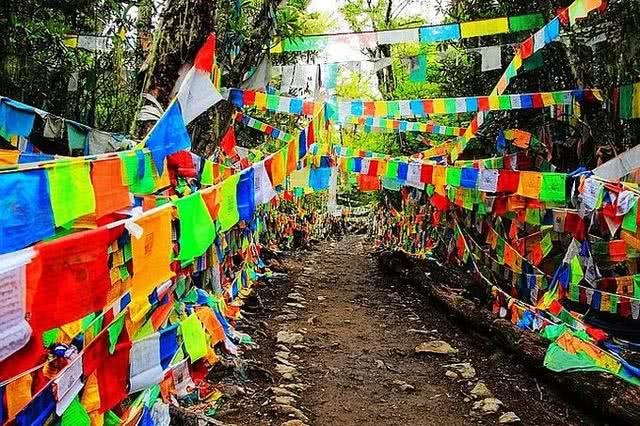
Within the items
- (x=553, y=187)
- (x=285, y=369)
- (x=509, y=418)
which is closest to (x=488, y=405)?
(x=509, y=418)

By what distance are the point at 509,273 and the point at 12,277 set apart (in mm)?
10099

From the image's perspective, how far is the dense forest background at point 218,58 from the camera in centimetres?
545

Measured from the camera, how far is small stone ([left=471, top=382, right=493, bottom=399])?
620cm

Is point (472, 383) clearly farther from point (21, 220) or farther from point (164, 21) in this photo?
point (21, 220)

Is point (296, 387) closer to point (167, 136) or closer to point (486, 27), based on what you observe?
point (167, 136)

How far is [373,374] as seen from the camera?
6957mm

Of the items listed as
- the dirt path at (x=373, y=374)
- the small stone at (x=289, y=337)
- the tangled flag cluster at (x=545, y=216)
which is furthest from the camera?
the small stone at (x=289, y=337)

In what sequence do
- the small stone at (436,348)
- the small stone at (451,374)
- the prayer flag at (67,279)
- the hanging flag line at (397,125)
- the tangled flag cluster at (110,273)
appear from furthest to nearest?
1. the hanging flag line at (397,125)
2. the small stone at (436,348)
3. the small stone at (451,374)
4. the tangled flag cluster at (110,273)
5. the prayer flag at (67,279)

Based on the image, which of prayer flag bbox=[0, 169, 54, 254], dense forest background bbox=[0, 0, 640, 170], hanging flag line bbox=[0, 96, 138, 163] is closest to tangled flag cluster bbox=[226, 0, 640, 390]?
dense forest background bbox=[0, 0, 640, 170]

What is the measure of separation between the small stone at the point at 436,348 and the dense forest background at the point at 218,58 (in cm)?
335

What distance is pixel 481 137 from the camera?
40.5 ft

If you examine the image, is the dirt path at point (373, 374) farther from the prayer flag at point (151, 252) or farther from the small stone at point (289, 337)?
the prayer flag at point (151, 252)

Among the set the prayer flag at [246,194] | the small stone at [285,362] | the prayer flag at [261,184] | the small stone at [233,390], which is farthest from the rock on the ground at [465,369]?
the prayer flag at [246,194]

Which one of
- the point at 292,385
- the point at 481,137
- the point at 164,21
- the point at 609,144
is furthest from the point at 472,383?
the point at 481,137
